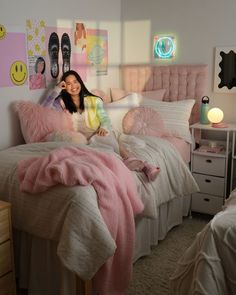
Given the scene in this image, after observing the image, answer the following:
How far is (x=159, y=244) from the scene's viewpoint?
2.82 m

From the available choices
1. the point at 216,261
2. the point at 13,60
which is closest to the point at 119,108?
the point at 13,60

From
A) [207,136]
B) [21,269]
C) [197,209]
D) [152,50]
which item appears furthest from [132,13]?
[21,269]

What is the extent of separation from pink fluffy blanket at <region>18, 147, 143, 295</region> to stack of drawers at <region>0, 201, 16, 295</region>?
0.16 metres

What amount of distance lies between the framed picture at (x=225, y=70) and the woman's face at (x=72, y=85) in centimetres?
131

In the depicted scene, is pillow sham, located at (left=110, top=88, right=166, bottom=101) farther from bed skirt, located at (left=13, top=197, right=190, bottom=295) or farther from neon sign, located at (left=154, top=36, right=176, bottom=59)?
bed skirt, located at (left=13, top=197, right=190, bottom=295)

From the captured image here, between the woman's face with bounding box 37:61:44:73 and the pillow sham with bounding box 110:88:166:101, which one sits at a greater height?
the woman's face with bounding box 37:61:44:73

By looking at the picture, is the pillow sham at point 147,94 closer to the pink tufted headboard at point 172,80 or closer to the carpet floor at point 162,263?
the pink tufted headboard at point 172,80

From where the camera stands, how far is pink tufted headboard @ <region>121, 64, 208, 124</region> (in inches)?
138

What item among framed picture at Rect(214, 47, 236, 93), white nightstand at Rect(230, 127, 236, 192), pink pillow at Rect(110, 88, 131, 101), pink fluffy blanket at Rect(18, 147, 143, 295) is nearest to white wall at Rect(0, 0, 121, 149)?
pink pillow at Rect(110, 88, 131, 101)

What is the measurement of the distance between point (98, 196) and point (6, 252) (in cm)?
57

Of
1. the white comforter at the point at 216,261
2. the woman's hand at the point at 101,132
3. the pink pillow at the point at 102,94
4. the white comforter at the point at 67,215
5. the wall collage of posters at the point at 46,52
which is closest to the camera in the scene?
the white comforter at the point at 216,261

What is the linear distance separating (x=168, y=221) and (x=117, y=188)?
1.01 m

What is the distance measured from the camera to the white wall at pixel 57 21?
9.06 feet

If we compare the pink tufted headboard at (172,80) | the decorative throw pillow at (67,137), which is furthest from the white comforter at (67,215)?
the pink tufted headboard at (172,80)
